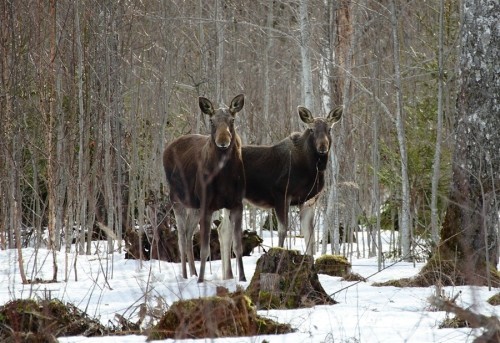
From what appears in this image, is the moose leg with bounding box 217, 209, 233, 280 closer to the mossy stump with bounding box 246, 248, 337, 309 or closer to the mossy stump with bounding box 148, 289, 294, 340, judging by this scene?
the mossy stump with bounding box 246, 248, 337, 309

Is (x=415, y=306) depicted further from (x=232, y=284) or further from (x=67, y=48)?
(x=67, y=48)

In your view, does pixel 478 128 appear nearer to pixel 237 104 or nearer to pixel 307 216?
pixel 237 104

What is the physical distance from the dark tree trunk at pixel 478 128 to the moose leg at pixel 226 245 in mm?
2416

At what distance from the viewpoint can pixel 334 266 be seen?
10633 millimetres

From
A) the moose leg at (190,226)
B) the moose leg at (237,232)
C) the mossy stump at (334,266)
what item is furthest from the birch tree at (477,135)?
the moose leg at (190,226)

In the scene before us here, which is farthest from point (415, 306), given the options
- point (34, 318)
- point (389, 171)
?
point (389, 171)

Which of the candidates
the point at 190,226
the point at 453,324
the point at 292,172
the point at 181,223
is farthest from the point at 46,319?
the point at 292,172

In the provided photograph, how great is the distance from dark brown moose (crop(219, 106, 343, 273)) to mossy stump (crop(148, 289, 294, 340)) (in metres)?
5.12

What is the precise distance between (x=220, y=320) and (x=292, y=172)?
19.0 ft

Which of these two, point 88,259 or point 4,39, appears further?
point 88,259

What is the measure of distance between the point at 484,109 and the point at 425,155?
3.38m

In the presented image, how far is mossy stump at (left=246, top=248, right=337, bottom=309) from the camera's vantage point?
25.2 feet

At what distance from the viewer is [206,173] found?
10.4 m

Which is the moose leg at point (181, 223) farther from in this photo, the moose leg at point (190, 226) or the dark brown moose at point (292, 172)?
the dark brown moose at point (292, 172)
